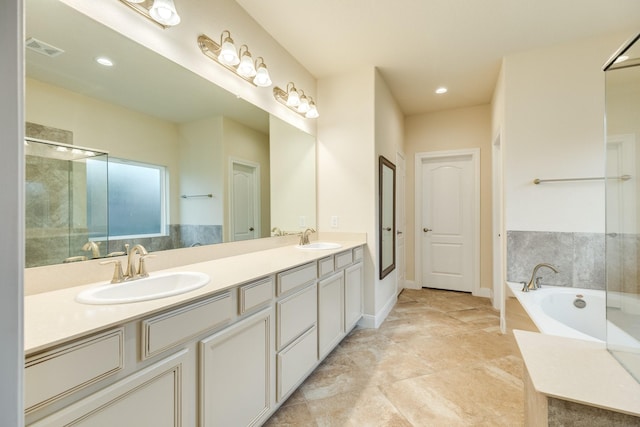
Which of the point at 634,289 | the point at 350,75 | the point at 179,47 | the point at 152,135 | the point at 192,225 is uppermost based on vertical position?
the point at 350,75

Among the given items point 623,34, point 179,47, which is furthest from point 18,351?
point 623,34

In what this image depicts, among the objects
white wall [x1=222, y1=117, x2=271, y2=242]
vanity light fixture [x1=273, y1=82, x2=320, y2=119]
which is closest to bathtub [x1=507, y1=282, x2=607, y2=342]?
white wall [x1=222, y1=117, x2=271, y2=242]

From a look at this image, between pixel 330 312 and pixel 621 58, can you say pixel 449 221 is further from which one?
pixel 621 58

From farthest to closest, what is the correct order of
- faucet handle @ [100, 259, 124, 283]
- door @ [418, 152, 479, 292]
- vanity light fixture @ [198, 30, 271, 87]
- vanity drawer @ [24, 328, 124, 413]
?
door @ [418, 152, 479, 292], vanity light fixture @ [198, 30, 271, 87], faucet handle @ [100, 259, 124, 283], vanity drawer @ [24, 328, 124, 413]

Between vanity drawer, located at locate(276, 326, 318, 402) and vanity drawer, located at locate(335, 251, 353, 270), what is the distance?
54 cm

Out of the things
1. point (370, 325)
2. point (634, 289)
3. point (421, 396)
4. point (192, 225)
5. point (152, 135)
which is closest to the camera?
point (634, 289)

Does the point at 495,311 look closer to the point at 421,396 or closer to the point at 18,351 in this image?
the point at 421,396

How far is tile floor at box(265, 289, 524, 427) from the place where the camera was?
1.62 metres

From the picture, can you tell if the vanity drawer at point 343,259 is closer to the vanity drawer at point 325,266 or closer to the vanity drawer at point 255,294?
the vanity drawer at point 325,266

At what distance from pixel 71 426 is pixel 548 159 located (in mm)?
3464

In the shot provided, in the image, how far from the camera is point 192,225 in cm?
170

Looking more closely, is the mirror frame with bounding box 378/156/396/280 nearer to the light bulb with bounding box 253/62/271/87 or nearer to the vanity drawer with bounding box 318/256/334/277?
the vanity drawer with bounding box 318/256/334/277

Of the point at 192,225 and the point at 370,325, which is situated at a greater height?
the point at 192,225

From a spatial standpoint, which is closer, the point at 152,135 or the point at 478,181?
the point at 152,135
